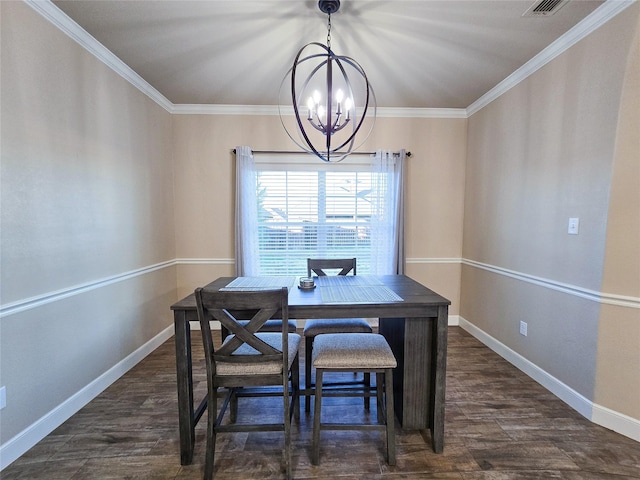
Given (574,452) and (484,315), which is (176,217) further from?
(574,452)

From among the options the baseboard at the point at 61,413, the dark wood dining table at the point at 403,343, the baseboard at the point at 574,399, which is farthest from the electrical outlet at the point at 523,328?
the baseboard at the point at 61,413

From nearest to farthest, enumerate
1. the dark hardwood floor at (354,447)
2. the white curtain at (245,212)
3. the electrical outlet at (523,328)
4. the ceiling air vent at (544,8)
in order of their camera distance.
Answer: the dark hardwood floor at (354,447)
the ceiling air vent at (544,8)
the electrical outlet at (523,328)
the white curtain at (245,212)

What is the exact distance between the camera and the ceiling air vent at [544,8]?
1741 millimetres

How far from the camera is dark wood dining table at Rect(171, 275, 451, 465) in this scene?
158 cm

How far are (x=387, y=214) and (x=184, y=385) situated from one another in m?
2.63

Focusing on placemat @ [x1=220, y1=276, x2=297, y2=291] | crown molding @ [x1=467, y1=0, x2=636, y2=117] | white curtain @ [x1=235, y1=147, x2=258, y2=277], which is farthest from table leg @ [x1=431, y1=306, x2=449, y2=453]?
white curtain @ [x1=235, y1=147, x2=258, y2=277]

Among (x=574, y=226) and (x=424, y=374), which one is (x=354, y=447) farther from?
(x=574, y=226)

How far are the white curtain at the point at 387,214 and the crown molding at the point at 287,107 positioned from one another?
580 millimetres

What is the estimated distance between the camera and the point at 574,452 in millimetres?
1645

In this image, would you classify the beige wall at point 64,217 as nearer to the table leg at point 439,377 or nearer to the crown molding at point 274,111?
the crown molding at point 274,111

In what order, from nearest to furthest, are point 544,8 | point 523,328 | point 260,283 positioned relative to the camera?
point 544,8 < point 260,283 < point 523,328

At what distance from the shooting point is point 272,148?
3.38 metres

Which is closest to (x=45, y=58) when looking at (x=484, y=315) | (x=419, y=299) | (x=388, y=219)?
(x=419, y=299)

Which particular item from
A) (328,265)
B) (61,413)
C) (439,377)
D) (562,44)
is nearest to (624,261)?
(439,377)
